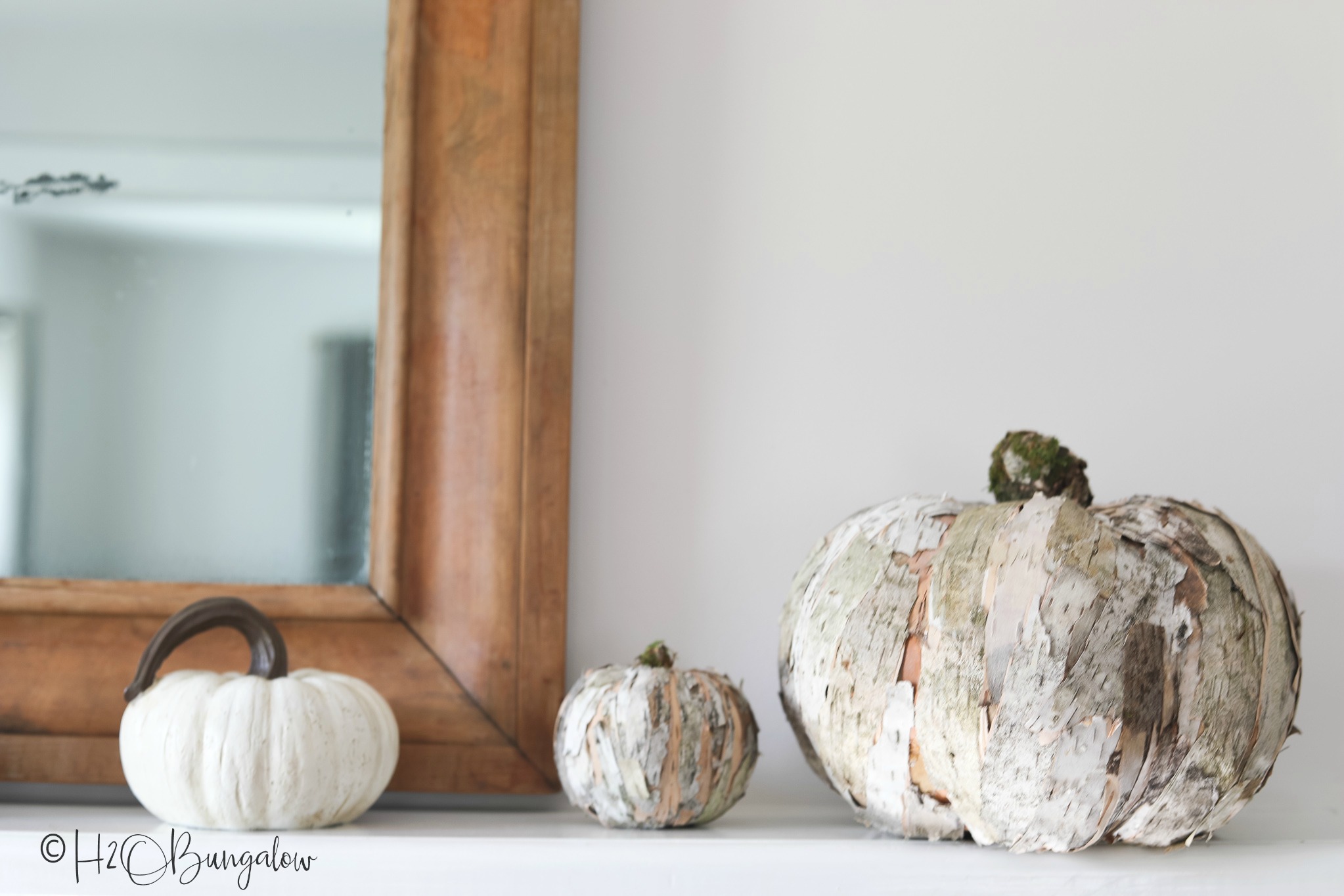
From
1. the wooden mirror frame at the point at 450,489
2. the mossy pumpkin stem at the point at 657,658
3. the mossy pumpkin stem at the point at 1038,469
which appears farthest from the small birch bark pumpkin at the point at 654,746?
the mossy pumpkin stem at the point at 1038,469

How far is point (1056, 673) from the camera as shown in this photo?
0.54 m

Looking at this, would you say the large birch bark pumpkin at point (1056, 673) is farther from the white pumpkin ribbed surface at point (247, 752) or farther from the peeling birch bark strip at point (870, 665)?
the white pumpkin ribbed surface at point (247, 752)

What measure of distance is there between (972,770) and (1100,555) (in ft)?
0.47

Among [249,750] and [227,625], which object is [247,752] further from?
[227,625]

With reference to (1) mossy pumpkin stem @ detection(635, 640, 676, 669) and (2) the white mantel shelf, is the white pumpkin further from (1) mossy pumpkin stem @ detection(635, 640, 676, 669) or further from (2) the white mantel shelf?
(1) mossy pumpkin stem @ detection(635, 640, 676, 669)

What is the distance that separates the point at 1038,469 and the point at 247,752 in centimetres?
52

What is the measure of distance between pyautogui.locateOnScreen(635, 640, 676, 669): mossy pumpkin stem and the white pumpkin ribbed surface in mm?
186

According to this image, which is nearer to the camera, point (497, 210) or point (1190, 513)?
point (1190, 513)

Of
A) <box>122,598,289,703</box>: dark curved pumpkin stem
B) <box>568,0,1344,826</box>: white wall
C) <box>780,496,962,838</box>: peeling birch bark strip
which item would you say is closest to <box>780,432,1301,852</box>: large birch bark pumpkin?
<box>780,496,962,838</box>: peeling birch bark strip

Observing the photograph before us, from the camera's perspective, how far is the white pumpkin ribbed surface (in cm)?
60

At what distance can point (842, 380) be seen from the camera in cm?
Result: 84

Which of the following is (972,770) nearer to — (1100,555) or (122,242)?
(1100,555)

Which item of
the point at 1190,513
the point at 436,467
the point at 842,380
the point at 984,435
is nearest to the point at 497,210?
the point at 436,467

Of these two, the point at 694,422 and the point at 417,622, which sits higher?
the point at 694,422
